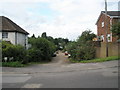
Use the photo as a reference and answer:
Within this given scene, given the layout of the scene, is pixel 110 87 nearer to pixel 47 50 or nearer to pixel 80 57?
pixel 80 57

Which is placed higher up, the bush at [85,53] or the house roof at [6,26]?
the house roof at [6,26]

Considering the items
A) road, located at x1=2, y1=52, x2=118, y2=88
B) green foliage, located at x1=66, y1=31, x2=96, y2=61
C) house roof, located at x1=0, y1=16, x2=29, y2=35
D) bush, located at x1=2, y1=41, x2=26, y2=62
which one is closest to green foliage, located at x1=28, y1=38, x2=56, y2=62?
house roof, located at x1=0, y1=16, x2=29, y2=35

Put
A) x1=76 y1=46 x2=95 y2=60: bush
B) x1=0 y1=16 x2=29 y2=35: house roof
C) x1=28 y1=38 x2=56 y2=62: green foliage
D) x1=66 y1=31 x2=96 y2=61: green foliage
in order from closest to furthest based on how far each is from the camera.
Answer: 1. x1=76 y1=46 x2=95 y2=60: bush
2. x1=66 y1=31 x2=96 y2=61: green foliage
3. x1=28 y1=38 x2=56 y2=62: green foliage
4. x1=0 y1=16 x2=29 y2=35: house roof

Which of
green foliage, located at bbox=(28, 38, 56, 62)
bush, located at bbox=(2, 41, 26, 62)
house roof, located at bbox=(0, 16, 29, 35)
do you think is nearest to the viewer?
bush, located at bbox=(2, 41, 26, 62)

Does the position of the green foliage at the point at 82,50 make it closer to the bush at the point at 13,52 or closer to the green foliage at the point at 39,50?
the green foliage at the point at 39,50

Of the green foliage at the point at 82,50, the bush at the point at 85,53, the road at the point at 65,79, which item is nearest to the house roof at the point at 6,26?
the green foliage at the point at 82,50

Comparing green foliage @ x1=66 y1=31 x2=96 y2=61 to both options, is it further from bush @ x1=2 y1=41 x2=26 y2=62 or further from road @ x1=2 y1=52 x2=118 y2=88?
road @ x1=2 y1=52 x2=118 y2=88

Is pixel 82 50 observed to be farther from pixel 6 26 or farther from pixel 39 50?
pixel 6 26

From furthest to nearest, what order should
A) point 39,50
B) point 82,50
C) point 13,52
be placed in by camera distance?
1. point 39,50
2. point 82,50
3. point 13,52

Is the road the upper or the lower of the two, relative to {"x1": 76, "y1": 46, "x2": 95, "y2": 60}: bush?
lower

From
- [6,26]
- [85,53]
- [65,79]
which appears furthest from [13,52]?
[6,26]

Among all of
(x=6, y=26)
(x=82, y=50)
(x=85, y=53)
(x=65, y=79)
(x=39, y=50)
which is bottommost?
(x=65, y=79)

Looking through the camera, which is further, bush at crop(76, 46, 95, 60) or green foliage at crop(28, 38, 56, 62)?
green foliage at crop(28, 38, 56, 62)

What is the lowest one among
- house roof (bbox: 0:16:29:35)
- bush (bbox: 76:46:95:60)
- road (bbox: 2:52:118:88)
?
road (bbox: 2:52:118:88)
